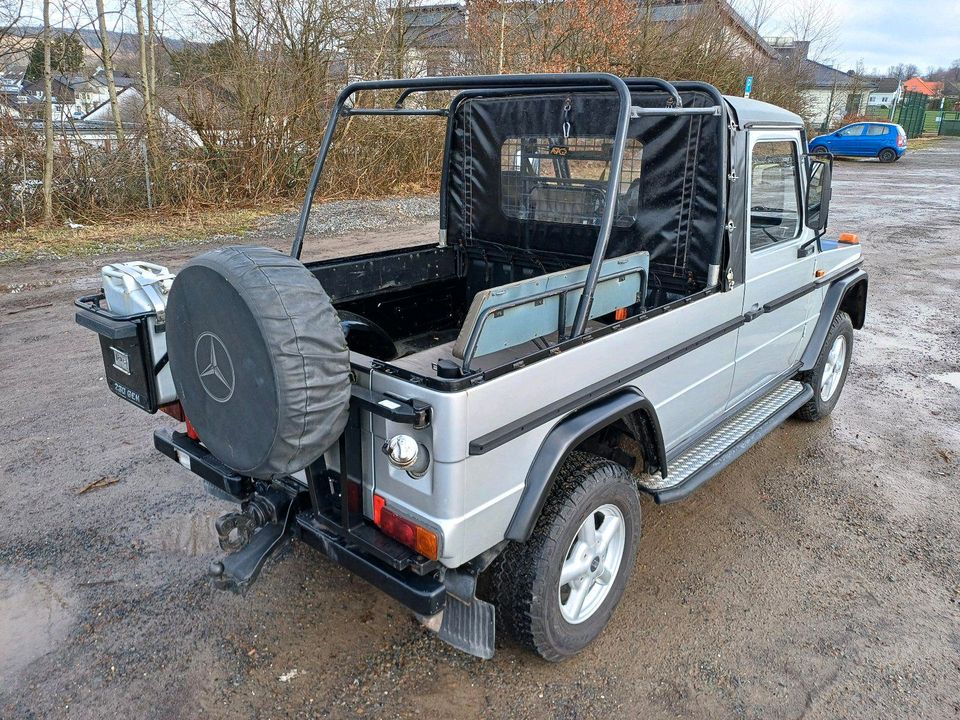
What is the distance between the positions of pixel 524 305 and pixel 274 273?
884 millimetres

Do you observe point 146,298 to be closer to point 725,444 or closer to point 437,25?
point 725,444

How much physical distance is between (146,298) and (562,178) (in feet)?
7.87

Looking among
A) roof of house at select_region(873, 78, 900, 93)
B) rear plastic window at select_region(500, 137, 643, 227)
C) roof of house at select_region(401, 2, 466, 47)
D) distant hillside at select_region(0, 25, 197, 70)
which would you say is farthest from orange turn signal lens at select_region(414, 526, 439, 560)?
roof of house at select_region(873, 78, 900, 93)

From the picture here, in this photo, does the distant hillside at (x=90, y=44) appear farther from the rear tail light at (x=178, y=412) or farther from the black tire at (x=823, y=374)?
the black tire at (x=823, y=374)

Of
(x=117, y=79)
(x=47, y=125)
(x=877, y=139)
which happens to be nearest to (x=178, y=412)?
(x=47, y=125)

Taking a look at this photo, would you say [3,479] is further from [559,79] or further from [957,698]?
[957,698]

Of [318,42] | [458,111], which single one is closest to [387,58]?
[318,42]

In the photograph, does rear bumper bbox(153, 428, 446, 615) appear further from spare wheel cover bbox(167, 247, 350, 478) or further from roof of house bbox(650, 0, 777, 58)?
roof of house bbox(650, 0, 777, 58)

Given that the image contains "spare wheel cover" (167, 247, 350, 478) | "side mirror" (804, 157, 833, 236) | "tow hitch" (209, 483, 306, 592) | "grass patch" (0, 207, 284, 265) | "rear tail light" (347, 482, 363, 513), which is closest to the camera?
"spare wheel cover" (167, 247, 350, 478)

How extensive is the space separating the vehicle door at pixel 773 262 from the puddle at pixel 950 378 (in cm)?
240

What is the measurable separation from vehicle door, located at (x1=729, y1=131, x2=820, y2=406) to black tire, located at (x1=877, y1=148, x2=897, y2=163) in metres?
27.8

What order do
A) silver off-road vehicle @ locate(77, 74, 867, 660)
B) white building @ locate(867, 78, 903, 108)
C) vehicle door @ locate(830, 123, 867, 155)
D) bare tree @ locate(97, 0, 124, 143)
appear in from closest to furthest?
silver off-road vehicle @ locate(77, 74, 867, 660)
bare tree @ locate(97, 0, 124, 143)
vehicle door @ locate(830, 123, 867, 155)
white building @ locate(867, 78, 903, 108)

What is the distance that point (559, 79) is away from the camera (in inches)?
109

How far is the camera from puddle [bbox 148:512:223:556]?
140 inches
